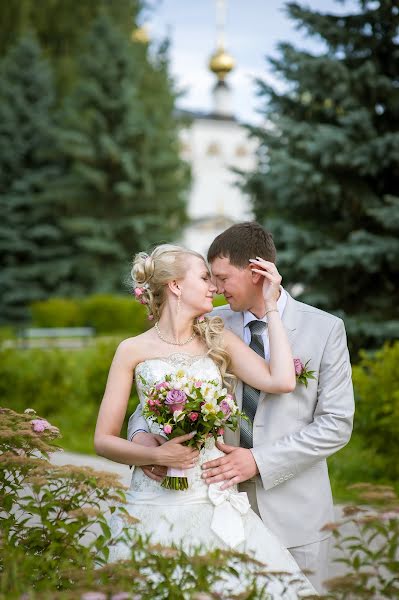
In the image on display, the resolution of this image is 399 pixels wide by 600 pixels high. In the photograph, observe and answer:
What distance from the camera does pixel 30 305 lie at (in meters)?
29.8

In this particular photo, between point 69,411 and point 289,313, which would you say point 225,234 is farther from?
point 69,411

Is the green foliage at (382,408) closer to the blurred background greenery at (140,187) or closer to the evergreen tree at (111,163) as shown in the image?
the blurred background greenery at (140,187)

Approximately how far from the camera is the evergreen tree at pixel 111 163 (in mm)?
30688

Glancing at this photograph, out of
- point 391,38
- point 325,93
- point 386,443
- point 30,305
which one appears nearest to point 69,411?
point 386,443

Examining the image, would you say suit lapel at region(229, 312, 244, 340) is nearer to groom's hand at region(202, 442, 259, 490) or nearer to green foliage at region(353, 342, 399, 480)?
groom's hand at region(202, 442, 259, 490)

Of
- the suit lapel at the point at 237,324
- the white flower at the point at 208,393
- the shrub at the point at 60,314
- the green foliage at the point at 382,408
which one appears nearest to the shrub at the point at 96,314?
the shrub at the point at 60,314

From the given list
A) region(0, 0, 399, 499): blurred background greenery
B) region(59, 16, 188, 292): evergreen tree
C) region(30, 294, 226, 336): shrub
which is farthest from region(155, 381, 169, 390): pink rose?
region(59, 16, 188, 292): evergreen tree

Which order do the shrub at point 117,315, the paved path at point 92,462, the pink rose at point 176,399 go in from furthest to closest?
the shrub at point 117,315 → the paved path at point 92,462 → the pink rose at point 176,399

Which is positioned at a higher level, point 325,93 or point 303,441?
point 325,93

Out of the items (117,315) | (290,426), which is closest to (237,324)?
(290,426)

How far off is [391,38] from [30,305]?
20783mm

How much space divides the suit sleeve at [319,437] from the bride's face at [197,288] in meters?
0.60

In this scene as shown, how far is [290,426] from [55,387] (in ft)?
24.8

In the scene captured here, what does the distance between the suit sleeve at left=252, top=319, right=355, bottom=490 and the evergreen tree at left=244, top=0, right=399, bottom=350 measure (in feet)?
22.5
